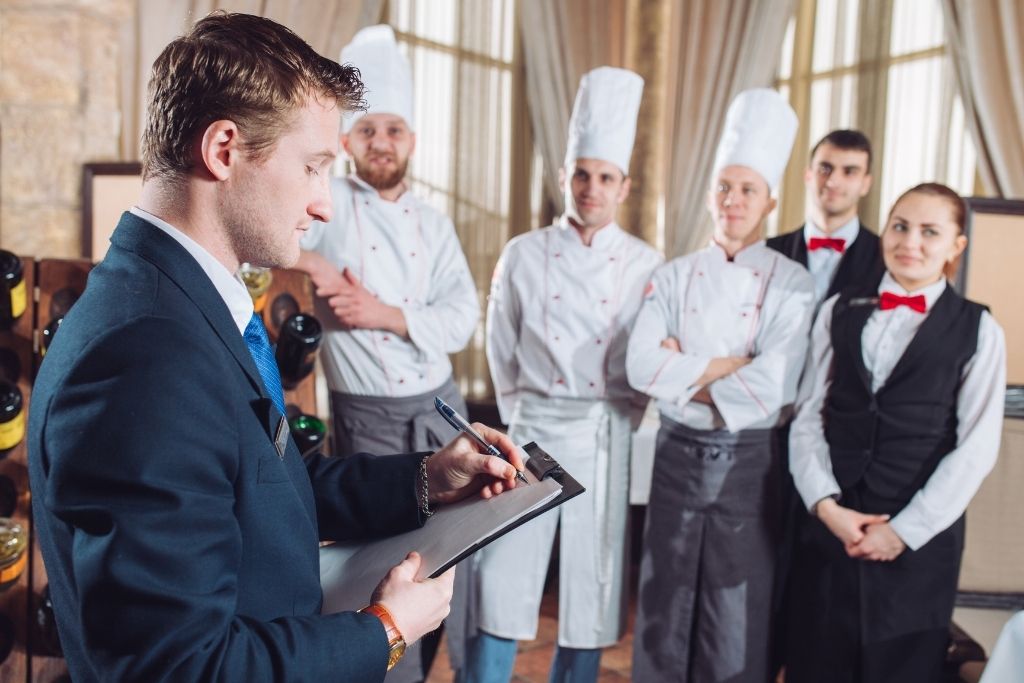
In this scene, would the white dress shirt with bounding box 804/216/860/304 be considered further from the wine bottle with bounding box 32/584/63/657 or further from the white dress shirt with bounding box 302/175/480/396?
the wine bottle with bounding box 32/584/63/657

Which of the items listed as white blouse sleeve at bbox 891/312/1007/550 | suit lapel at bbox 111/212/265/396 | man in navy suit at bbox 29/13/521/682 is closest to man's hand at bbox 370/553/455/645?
man in navy suit at bbox 29/13/521/682

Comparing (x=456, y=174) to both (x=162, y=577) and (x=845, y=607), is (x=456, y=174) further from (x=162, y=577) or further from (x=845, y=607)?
(x=162, y=577)

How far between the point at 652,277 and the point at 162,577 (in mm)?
1835

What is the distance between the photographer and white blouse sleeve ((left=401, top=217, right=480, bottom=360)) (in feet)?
8.03

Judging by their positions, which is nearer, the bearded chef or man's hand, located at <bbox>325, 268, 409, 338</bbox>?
man's hand, located at <bbox>325, 268, 409, 338</bbox>

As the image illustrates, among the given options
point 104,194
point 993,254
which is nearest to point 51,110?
point 104,194

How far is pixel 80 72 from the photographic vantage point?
131 inches

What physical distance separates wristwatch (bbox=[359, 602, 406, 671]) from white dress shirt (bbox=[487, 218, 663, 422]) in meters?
1.52

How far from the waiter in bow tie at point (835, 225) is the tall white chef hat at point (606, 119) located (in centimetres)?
60

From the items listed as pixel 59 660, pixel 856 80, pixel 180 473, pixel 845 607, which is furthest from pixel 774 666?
pixel 856 80

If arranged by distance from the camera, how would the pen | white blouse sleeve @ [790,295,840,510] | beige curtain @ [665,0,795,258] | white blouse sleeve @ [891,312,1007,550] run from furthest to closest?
1. beige curtain @ [665,0,795,258]
2. white blouse sleeve @ [790,295,840,510]
3. white blouse sleeve @ [891,312,1007,550]
4. the pen

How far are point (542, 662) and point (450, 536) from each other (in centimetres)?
208

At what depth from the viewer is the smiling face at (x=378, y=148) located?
2521mm

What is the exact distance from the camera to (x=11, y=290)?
1.63 m
